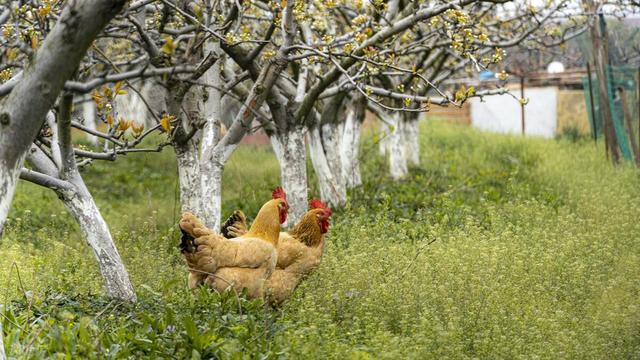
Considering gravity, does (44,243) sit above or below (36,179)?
below

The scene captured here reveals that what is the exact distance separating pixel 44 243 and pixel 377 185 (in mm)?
5950

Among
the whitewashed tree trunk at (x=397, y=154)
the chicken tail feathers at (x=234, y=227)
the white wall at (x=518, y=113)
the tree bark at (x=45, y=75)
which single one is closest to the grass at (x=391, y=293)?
the chicken tail feathers at (x=234, y=227)

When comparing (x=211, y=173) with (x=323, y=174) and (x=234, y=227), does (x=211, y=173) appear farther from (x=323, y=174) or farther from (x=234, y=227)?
(x=323, y=174)

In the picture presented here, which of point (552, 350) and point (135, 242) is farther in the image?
point (135, 242)

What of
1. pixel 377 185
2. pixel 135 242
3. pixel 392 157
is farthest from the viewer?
pixel 392 157

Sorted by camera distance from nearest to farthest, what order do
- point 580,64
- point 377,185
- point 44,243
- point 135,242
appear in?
point 135,242
point 44,243
point 377,185
point 580,64

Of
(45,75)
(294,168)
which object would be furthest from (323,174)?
(45,75)

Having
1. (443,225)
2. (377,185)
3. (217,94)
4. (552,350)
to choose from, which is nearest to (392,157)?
(377,185)

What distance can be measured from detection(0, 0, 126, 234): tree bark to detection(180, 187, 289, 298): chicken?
252cm

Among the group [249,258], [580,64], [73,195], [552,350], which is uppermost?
[580,64]

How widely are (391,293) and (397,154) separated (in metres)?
9.34

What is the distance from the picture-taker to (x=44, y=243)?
11234mm

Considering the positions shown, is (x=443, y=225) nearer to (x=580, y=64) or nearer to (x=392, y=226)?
(x=392, y=226)

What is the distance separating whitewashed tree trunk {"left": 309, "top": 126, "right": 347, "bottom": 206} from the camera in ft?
45.4
